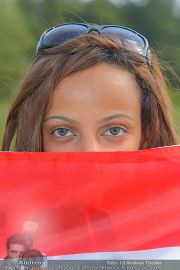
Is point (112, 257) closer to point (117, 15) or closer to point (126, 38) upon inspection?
point (126, 38)

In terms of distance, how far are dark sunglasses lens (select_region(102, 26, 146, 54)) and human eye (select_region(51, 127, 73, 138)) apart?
0.74 feet

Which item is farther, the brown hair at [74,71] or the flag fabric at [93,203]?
the brown hair at [74,71]

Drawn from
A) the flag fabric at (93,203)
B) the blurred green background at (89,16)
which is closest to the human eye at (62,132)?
the flag fabric at (93,203)

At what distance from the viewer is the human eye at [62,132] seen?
1218mm

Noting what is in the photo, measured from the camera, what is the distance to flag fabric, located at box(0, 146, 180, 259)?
3.37 feet

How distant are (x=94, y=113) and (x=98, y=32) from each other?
8.7 inches

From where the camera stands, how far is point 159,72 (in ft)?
4.57

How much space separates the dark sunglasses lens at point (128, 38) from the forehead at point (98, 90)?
67 mm

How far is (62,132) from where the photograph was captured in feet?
4.03

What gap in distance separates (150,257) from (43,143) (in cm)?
35

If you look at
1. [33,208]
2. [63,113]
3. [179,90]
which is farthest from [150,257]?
[179,90]

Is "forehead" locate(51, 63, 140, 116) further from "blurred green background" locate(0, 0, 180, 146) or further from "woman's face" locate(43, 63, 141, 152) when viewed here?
"blurred green background" locate(0, 0, 180, 146)

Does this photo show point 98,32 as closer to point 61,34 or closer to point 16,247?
point 61,34

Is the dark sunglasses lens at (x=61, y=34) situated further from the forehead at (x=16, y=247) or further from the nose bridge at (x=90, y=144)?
the forehead at (x=16, y=247)
